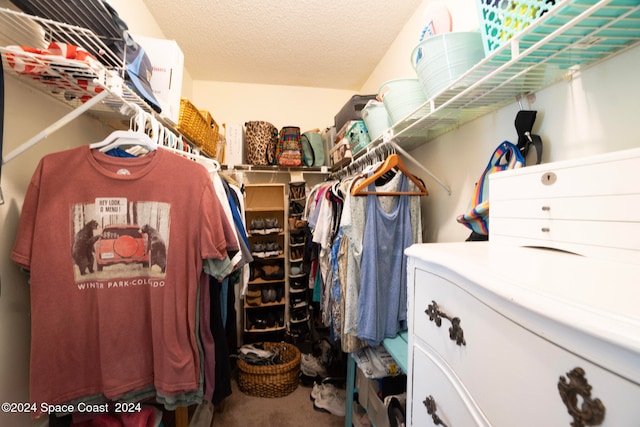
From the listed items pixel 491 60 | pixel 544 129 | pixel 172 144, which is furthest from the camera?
pixel 172 144

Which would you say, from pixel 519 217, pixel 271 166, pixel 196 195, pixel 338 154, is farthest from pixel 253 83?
pixel 519 217

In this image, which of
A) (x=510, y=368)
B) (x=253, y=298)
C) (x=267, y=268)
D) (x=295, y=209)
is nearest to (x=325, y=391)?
(x=253, y=298)

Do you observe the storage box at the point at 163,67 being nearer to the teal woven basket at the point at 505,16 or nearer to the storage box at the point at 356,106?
the storage box at the point at 356,106

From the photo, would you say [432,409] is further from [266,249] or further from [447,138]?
[266,249]

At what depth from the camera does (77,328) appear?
2.44ft

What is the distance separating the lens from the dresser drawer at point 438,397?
0.46 metres

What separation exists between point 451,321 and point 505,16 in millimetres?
750

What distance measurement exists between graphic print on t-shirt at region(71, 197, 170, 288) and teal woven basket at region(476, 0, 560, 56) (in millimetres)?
1128

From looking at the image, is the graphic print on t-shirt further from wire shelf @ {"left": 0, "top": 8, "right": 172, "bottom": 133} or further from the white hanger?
wire shelf @ {"left": 0, "top": 8, "right": 172, "bottom": 133}

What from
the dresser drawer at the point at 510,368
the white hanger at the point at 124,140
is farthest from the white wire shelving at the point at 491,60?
the dresser drawer at the point at 510,368

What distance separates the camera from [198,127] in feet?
5.09

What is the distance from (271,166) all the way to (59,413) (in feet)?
6.29

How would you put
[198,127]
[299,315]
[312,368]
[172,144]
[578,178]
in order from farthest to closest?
[299,315] → [312,368] → [198,127] → [172,144] → [578,178]

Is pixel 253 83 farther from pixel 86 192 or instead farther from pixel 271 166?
pixel 86 192
